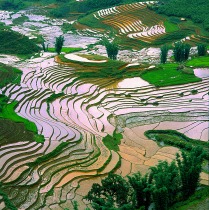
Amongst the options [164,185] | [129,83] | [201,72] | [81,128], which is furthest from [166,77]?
[164,185]

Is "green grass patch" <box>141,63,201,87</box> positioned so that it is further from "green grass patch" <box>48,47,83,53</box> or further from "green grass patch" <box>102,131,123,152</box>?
"green grass patch" <box>48,47,83,53</box>

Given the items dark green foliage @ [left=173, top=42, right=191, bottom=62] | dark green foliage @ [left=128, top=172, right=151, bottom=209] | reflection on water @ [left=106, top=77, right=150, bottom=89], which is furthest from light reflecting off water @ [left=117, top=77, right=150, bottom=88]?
dark green foliage @ [left=128, top=172, right=151, bottom=209]

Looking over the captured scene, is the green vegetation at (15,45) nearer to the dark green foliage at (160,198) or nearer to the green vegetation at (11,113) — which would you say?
the green vegetation at (11,113)

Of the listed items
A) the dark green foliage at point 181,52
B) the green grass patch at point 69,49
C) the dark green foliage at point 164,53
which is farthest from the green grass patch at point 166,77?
the green grass patch at point 69,49

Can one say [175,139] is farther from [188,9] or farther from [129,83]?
[188,9]

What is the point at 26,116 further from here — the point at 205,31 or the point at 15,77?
the point at 205,31

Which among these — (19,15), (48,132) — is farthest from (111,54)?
(19,15)

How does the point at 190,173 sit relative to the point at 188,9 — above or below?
below
